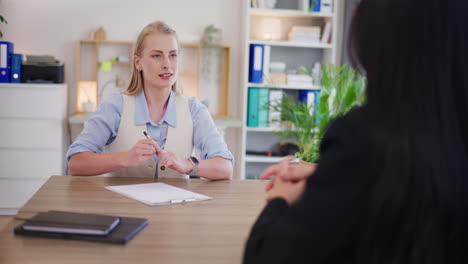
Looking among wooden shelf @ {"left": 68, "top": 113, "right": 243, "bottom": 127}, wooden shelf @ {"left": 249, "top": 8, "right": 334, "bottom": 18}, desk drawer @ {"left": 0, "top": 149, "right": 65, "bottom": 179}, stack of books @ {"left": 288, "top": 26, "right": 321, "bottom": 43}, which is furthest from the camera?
stack of books @ {"left": 288, "top": 26, "right": 321, "bottom": 43}

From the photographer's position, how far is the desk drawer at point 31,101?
424cm

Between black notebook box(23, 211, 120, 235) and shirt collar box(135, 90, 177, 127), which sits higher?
shirt collar box(135, 90, 177, 127)

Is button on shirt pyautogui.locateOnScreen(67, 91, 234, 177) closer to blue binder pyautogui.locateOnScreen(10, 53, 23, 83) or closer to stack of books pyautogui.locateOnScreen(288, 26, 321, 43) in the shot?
blue binder pyautogui.locateOnScreen(10, 53, 23, 83)

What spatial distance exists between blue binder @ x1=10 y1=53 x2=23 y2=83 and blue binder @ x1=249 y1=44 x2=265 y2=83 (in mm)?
1922

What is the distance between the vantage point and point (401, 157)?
2.53 feet

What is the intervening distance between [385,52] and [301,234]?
0.30 metres

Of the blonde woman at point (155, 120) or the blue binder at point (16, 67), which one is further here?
the blue binder at point (16, 67)

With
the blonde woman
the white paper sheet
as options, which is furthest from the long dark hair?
the blonde woman

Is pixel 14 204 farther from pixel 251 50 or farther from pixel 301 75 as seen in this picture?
pixel 301 75

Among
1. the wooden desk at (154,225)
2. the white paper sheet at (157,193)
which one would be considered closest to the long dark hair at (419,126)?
the wooden desk at (154,225)

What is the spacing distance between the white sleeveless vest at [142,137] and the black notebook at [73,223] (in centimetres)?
96

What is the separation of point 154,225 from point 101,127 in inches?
40.1

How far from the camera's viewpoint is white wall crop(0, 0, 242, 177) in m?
4.70

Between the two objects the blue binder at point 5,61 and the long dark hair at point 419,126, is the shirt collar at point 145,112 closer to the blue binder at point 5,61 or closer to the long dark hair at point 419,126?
the long dark hair at point 419,126
